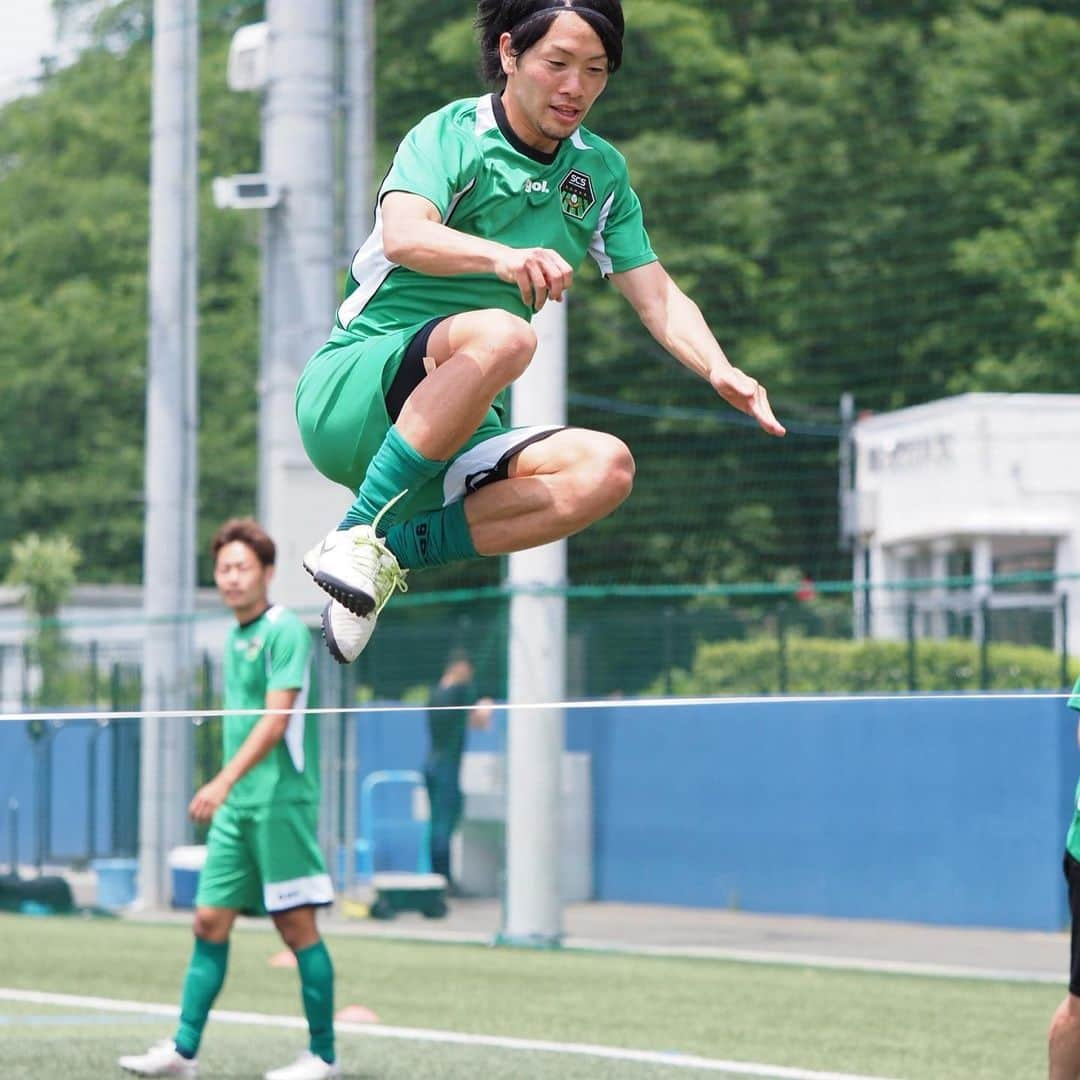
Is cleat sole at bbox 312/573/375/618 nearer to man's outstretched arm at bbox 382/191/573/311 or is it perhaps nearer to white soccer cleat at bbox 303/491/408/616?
white soccer cleat at bbox 303/491/408/616

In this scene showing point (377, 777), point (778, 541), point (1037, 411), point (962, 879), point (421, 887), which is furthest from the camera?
point (778, 541)

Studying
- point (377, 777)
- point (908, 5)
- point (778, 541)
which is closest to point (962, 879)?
point (377, 777)

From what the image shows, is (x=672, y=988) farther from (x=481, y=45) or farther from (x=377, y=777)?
(x=481, y=45)

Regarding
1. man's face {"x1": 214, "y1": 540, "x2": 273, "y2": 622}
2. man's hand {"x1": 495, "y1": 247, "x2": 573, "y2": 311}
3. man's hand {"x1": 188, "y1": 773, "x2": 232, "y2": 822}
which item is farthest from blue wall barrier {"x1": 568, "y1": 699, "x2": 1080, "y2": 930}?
man's hand {"x1": 495, "y1": 247, "x2": 573, "y2": 311}

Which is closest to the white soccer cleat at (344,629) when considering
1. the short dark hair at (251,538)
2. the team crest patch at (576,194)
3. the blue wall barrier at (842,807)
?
the team crest patch at (576,194)

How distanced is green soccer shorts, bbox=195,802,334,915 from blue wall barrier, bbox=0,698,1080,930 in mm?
4855

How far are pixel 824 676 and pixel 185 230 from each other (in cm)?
522

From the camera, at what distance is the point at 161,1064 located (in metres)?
7.07

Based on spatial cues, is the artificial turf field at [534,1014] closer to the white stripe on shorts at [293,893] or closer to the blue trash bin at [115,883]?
the white stripe on shorts at [293,893]

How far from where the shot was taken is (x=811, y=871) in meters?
12.6

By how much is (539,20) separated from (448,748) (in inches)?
362

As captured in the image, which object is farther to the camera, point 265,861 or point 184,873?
point 184,873

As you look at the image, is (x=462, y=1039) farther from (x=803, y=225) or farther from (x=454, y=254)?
(x=803, y=225)

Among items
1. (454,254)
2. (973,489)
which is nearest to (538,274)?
(454,254)
